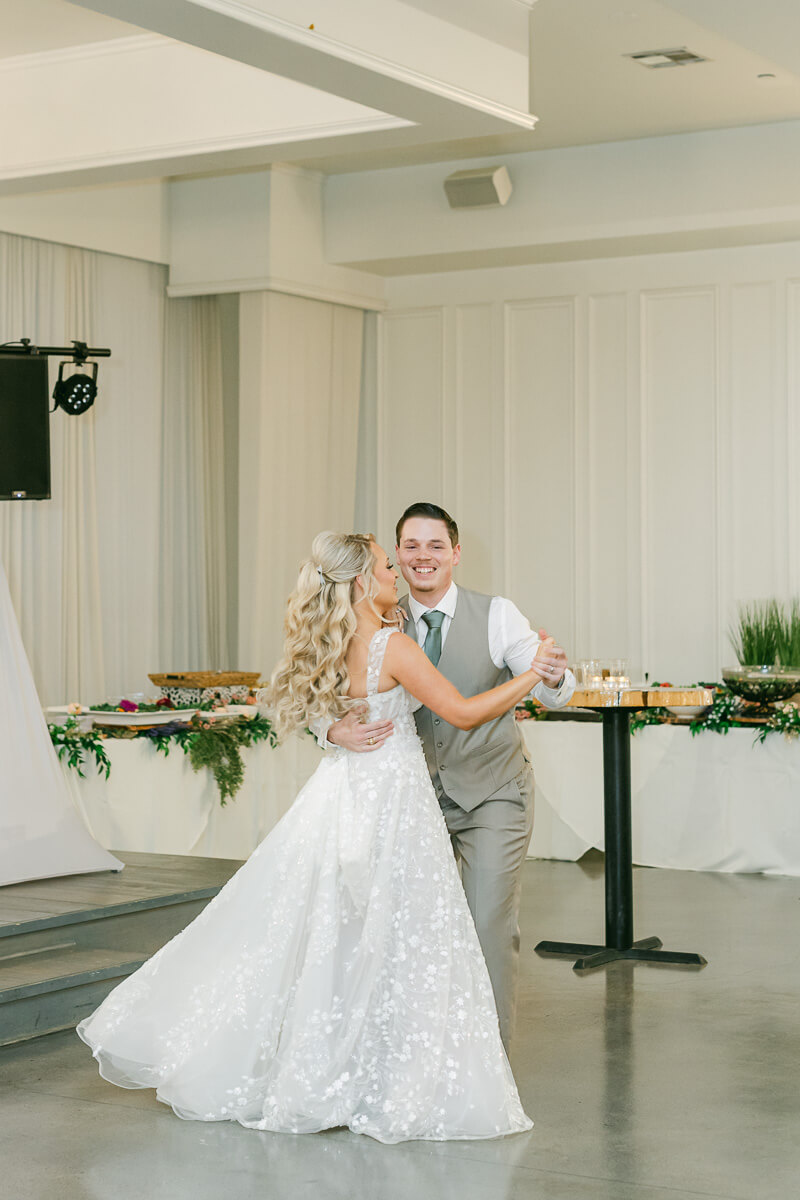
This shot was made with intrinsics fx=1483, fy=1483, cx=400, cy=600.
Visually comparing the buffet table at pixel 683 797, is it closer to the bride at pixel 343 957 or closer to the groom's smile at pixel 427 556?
the groom's smile at pixel 427 556

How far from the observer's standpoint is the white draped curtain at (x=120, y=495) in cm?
882

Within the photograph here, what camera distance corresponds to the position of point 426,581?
13.5 feet

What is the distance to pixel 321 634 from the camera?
384 centimetres

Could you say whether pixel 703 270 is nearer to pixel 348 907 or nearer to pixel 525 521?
pixel 525 521

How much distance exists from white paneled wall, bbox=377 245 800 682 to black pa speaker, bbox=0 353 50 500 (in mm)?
3390

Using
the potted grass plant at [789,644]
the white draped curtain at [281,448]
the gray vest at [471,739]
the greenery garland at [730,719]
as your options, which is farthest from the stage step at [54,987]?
the potted grass plant at [789,644]

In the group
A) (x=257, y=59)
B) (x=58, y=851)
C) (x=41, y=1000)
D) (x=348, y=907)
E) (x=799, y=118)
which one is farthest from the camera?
(x=799, y=118)

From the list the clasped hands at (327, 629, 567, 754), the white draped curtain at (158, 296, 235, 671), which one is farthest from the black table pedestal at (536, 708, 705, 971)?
the white draped curtain at (158, 296, 235, 671)

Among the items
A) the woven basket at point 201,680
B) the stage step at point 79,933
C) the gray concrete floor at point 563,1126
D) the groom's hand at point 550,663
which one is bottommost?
the gray concrete floor at point 563,1126

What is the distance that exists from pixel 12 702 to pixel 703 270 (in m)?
5.73

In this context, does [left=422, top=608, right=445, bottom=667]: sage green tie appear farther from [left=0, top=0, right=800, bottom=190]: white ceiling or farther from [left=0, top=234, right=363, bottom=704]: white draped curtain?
[left=0, top=234, right=363, bottom=704]: white draped curtain

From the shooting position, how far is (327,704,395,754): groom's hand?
3.89m

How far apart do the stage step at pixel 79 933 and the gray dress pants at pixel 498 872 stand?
1.45 m

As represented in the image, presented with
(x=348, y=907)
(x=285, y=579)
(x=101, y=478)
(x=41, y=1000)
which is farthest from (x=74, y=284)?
(x=348, y=907)
